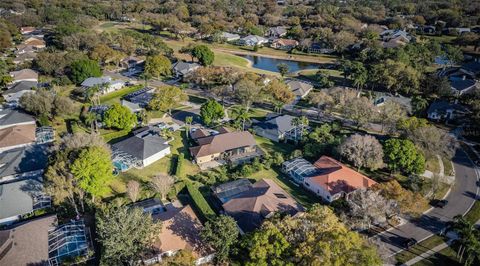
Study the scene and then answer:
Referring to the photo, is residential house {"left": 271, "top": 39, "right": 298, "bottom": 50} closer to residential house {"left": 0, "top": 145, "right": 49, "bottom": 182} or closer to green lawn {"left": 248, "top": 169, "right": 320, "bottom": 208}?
green lawn {"left": 248, "top": 169, "right": 320, "bottom": 208}

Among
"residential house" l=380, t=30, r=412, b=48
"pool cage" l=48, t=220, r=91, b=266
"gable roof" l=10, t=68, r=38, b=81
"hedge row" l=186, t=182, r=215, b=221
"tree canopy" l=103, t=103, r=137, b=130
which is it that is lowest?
"pool cage" l=48, t=220, r=91, b=266

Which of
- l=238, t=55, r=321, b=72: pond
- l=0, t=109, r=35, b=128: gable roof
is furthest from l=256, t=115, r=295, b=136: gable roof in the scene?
l=238, t=55, r=321, b=72: pond

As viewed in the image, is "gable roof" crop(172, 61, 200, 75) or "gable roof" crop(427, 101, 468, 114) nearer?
"gable roof" crop(427, 101, 468, 114)

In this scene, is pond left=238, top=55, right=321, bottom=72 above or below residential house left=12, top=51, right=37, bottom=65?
above

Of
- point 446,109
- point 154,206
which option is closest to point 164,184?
point 154,206

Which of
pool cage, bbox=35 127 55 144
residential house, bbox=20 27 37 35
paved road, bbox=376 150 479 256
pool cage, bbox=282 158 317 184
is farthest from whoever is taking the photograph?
residential house, bbox=20 27 37 35

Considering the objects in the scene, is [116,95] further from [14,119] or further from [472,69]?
[472,69]
